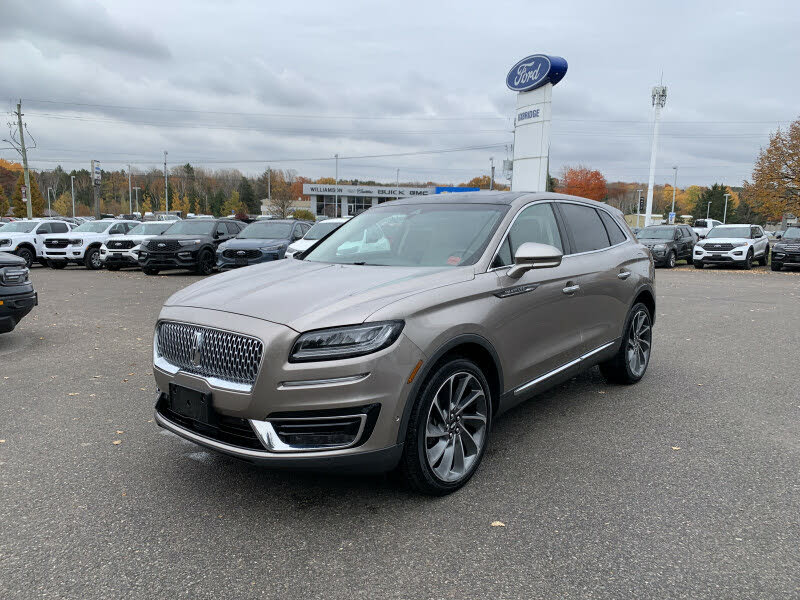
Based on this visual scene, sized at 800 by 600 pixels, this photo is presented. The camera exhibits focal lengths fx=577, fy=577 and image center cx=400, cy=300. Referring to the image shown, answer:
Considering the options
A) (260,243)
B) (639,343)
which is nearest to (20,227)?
(260,243)

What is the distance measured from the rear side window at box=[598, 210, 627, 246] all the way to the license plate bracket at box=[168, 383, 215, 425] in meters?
3.94

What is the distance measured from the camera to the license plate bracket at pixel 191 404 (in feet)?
9.82

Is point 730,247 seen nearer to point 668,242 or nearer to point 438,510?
point 668,242

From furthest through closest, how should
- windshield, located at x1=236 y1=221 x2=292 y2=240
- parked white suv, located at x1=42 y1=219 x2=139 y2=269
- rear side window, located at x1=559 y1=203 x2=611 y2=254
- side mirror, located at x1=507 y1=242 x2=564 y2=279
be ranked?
parked white suv, located at x1=42 y1=219 x2=139 y2=269 → windshield, located at x1=236 y1=221 x2=292 y2=240 → rear side window, located at x1=559 y1=203 x2=611 y2=254 → side mirror, located at x1=507 y1=242 x2=564 y2=279

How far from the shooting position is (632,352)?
569cm

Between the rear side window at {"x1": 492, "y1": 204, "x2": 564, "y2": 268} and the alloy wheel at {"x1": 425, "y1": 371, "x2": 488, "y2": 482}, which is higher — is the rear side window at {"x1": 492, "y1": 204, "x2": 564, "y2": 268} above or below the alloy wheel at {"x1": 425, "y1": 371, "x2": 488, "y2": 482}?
above

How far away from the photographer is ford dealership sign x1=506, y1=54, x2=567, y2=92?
766 inches

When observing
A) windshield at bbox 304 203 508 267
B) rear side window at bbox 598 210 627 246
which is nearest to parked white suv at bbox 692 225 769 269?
rear side window at bbox 598 210 627 246

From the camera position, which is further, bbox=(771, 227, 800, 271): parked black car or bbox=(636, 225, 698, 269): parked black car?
bbox=(636, 225, 698, 269): parked black car

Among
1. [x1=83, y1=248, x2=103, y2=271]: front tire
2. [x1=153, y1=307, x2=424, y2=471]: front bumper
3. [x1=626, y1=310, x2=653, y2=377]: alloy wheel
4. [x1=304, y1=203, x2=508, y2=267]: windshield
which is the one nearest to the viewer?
[x1=153, y1=307, x2=424, y2=471]: front bumper

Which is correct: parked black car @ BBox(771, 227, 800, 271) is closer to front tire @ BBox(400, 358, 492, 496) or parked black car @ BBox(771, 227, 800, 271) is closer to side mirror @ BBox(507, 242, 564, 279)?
side mirror @ BBox(507, 242, 564, 279)

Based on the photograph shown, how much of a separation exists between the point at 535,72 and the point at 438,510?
19725mm

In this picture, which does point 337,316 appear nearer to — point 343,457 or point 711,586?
point 343,457

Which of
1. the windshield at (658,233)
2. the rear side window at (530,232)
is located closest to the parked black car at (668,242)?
the windshield at (658,233)
